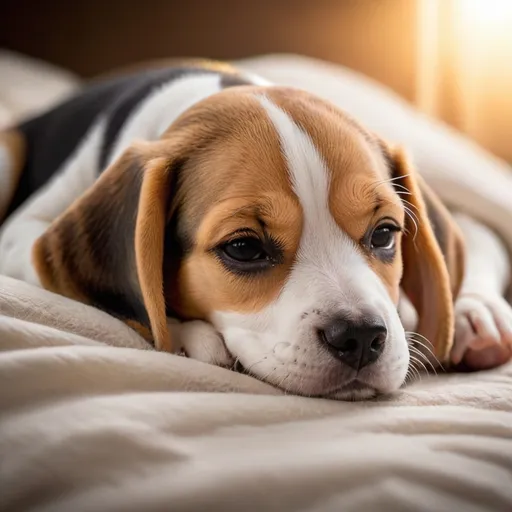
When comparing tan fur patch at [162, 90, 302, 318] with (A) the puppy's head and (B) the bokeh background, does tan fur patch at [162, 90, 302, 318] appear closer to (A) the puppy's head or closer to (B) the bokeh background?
(A) the puppy's head

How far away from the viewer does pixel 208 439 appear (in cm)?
141

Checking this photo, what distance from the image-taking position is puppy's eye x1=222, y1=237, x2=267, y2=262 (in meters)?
1.96

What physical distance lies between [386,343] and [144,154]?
37.5 inches

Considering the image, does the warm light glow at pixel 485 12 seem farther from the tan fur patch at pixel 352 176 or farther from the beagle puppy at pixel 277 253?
the tan fur patch at pixel 352 176

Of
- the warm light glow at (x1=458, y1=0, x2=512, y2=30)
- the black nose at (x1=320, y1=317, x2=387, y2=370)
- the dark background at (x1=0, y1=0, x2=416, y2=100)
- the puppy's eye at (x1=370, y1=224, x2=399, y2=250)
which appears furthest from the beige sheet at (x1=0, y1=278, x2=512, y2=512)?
the dark background at (x1=0, y1=0, x2=416, y2=100)

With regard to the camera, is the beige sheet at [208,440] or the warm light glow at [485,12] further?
the warm light glow at [485,12]

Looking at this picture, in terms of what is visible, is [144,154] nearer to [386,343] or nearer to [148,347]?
[148,347]

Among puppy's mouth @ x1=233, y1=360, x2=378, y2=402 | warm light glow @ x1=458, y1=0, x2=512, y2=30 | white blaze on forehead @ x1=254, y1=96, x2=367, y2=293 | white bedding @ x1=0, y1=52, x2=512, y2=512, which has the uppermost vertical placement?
warm light glow @ x1=458, y1=0, x2=512, y2=30

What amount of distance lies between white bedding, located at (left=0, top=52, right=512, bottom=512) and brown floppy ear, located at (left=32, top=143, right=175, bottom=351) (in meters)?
0.27

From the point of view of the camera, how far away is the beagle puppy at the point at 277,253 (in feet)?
5.90

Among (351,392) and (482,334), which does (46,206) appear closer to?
(351,392)

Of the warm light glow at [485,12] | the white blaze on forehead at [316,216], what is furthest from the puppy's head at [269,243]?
the warm light glow at [485,12]

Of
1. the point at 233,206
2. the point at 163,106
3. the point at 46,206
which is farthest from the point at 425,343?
the point at 46,206

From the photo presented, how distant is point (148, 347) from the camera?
6.23 feet
